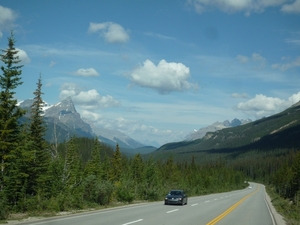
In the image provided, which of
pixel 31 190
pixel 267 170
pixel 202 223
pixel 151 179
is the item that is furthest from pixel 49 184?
pixel 267 170

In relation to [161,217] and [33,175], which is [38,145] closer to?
[33,175]

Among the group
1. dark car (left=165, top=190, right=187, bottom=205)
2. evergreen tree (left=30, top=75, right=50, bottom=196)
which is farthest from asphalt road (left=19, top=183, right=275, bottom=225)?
evergreen tree (left=30, top=75, right=50, bottom=196)

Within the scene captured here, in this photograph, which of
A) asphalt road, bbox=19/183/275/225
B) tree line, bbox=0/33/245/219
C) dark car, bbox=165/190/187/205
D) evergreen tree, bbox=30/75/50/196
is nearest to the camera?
asphalt road, bbox=19/183/275/225

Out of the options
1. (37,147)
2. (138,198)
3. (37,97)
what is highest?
(37,97)

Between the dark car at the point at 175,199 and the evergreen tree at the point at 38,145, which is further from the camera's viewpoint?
the dark car at the point at 175,199

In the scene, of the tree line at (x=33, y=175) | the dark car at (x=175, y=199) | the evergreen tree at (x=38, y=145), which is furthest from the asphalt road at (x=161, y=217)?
the evergreen tree at (x=38, y=145)

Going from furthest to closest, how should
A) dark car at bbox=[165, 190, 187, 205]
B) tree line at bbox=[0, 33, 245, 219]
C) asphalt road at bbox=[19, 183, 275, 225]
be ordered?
dark car at bbox=[165, 190, 187, 205] → tree line at bbox=[0, 33, 245, 219] → asphalt road at bbox=[19, 183, 275, 225]

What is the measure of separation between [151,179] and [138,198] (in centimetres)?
974

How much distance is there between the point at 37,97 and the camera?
28781mm

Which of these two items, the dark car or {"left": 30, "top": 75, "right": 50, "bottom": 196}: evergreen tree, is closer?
{"left": 30, "top": 75, "right": 50, "bottom": 196}: evergreen tree

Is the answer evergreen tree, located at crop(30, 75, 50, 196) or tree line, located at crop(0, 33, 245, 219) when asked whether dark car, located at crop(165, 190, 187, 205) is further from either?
evergreen tree, located at crop(30, 75, 50, 196)

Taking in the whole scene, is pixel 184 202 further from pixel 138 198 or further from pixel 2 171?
pixel 2 171

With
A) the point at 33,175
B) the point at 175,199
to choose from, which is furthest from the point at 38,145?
the point at 175,199

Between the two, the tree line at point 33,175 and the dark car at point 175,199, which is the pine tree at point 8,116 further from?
the dark car at point 175,199
